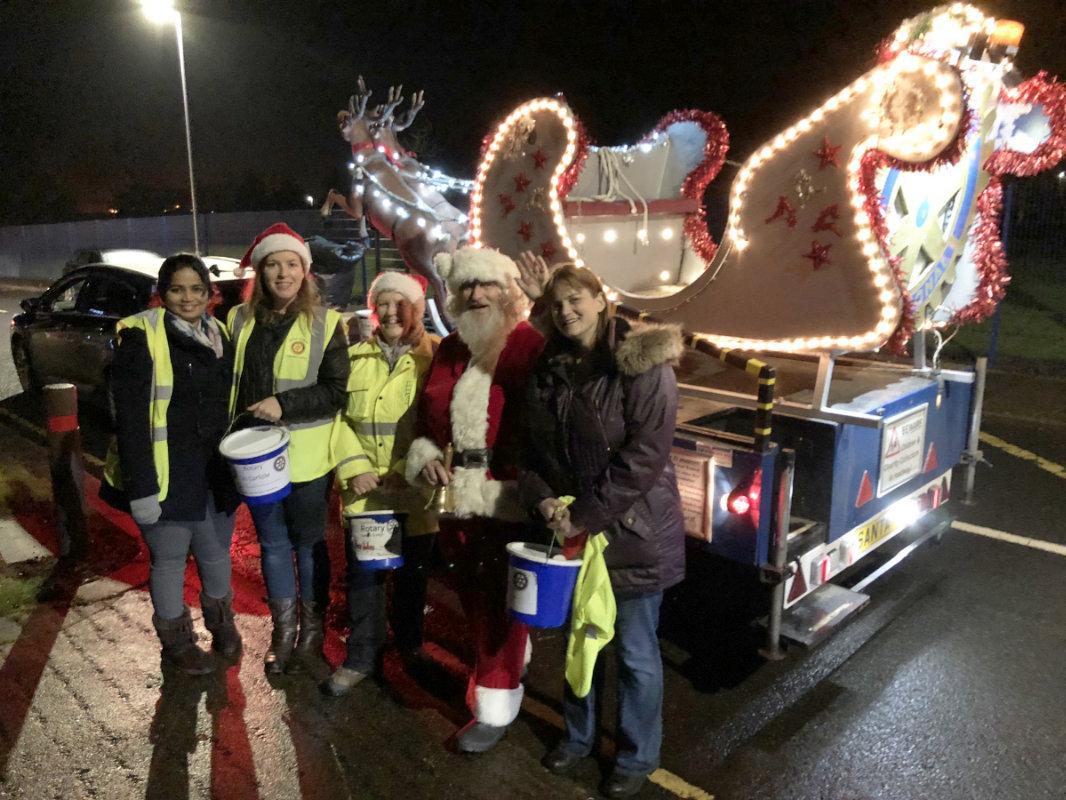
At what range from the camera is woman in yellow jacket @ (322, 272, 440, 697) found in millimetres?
3498

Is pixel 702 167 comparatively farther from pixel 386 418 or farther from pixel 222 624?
pixel 222 624

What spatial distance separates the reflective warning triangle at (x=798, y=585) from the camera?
3656mm

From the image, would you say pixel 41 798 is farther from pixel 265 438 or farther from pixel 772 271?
pixel 772 271

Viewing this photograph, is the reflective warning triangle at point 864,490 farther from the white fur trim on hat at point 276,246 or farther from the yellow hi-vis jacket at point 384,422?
the white fur trim on hat at point 276,246

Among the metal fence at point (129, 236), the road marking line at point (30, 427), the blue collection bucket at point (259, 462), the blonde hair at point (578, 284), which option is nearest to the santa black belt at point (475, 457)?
the blonde hair at point (578, 284)

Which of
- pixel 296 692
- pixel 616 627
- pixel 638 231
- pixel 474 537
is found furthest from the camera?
pixel 638 231

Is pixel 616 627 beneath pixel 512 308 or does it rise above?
beneath

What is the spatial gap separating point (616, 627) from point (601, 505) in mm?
546

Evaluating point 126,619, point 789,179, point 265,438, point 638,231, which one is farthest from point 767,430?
point 126,619

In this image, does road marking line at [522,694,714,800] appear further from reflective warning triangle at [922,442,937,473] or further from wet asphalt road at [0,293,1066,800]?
reflective warning triangle at [922,442,937,473]

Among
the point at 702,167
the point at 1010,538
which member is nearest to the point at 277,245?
the point at 702,167

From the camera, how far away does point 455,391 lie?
10.3 feet

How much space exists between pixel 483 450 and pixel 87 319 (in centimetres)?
696

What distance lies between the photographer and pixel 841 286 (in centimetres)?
374
